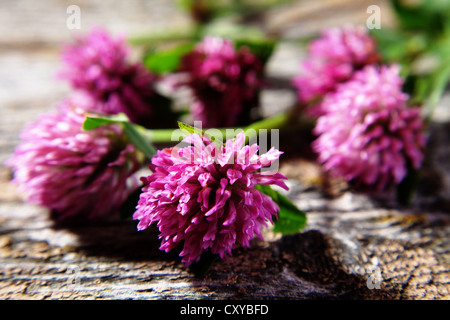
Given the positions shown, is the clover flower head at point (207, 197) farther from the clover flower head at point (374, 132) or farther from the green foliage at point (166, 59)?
the green foliage at point (166, 59)

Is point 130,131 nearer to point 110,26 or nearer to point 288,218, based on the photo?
point 288,218

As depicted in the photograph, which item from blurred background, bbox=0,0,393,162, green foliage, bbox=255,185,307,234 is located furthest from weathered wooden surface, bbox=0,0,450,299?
blurred background, bbox=0,0,393,162

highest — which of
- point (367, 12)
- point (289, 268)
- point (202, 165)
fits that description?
point (367, 12)

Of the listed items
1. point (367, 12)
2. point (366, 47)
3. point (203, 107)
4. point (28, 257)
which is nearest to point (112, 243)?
point (28, 257)

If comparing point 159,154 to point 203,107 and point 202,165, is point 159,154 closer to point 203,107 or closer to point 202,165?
point 202,165

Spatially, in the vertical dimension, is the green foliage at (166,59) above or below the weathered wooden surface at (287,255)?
above

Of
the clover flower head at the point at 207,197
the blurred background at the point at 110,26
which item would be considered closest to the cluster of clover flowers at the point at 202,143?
the clover flower head at the point at 207,197
